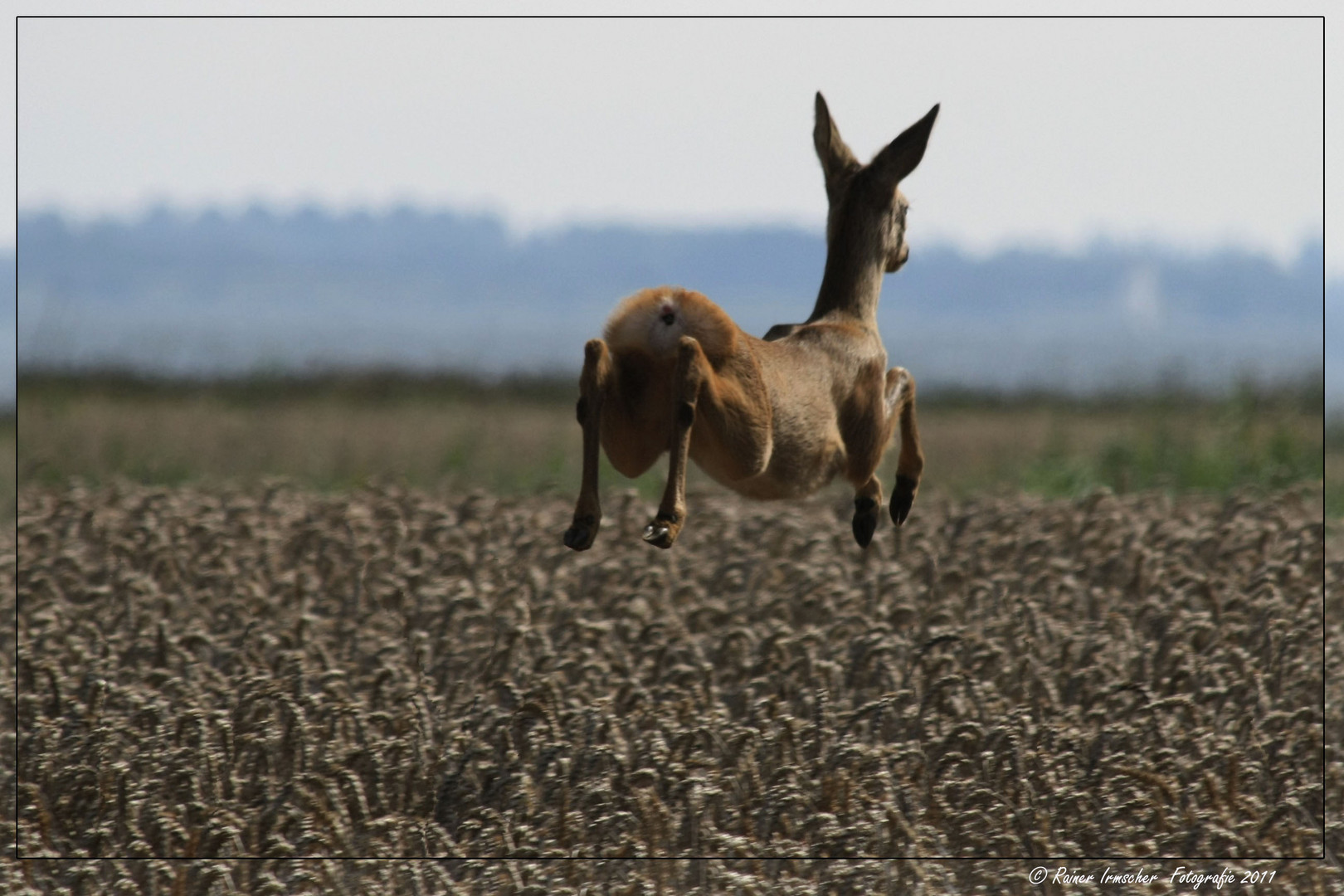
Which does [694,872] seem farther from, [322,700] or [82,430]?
[82,430]

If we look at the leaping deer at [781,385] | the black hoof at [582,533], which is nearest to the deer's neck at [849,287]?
the leaping deer at [781,385]

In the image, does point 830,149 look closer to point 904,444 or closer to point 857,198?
point 857,198

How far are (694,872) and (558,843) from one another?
0.88 m

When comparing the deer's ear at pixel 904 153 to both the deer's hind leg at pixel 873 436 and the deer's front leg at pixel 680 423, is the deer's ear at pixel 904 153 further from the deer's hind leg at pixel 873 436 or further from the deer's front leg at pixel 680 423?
the deer's front leg at pixel 680 423

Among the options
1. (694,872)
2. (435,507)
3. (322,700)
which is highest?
(435,507)

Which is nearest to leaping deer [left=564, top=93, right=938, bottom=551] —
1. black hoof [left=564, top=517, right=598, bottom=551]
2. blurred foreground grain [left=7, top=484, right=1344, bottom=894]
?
black hoof [left=564, top=517, right=598, bottom=551]

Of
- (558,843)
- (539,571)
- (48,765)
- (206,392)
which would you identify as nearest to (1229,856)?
(558,843)

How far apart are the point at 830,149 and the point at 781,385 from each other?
78cm

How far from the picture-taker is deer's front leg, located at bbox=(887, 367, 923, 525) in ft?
15.5

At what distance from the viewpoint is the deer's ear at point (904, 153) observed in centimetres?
414

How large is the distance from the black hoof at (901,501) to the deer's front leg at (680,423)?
104 centimetres

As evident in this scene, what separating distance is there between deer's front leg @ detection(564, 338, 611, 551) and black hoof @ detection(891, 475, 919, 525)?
1.18m

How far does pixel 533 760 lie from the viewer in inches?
371

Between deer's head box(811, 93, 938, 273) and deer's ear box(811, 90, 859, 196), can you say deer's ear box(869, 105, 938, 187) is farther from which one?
deer's ear box(811, 90, 859, 196)
